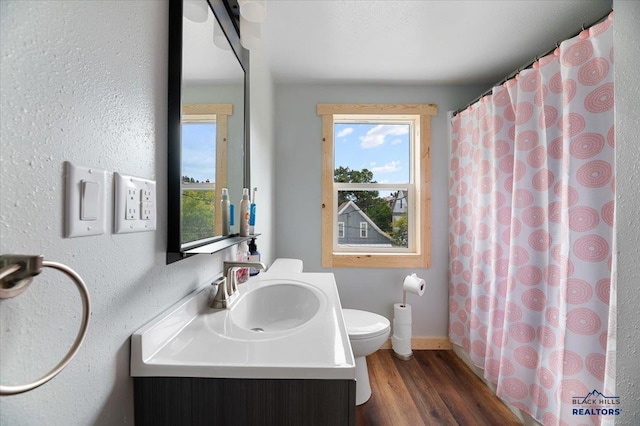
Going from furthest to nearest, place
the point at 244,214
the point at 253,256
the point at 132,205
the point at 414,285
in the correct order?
1. the point at 414,285
2. the point at 253,256
3. the point at 244,214
4. the point at 132,205

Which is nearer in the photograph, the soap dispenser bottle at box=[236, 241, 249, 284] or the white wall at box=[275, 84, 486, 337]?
the soap dispenser bottle at box=[236, 241, 249, 284]

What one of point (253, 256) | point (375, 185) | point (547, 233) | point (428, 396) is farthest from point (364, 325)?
point (375, 185)

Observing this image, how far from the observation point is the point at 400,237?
2.45m

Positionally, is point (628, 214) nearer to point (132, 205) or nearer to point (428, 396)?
point (132, 205)

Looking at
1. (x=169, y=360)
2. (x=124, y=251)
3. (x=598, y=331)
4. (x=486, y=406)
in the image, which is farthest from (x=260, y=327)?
(x=486, y=406)

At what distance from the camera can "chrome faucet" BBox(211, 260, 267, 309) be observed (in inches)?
36.7

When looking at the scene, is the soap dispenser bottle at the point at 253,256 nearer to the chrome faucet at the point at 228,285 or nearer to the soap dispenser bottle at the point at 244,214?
the soap dispenser bottle at the point at 244,214

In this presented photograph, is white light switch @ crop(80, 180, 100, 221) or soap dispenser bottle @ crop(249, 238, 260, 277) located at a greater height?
white light switch @ crop(80, 180, 100, 221)

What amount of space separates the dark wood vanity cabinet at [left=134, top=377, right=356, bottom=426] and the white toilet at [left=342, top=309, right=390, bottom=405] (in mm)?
1058

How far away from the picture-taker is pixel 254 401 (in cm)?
57

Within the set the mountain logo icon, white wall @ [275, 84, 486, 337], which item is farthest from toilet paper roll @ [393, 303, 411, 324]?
the mountain logo icon

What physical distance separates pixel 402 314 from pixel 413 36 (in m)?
1.88

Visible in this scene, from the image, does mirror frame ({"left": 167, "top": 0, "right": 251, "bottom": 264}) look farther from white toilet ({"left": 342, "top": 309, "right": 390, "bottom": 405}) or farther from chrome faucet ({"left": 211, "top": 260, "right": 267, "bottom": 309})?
white toilet ({"left": 342, "top": 309, "right": 390, "bottom": 405})

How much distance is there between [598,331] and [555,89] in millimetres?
1083
